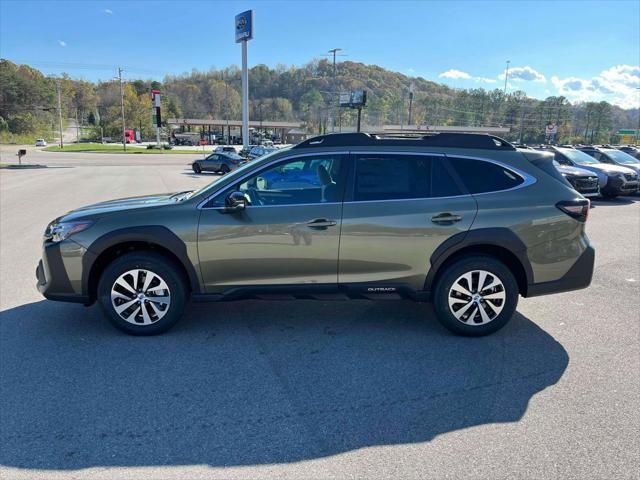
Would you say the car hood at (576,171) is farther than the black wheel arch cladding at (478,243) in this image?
Yes

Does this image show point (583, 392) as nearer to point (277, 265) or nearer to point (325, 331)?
point (325, 331)

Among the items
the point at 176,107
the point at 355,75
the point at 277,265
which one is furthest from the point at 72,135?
the point at 277,265

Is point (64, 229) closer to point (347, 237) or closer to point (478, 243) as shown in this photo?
point (347, 237)

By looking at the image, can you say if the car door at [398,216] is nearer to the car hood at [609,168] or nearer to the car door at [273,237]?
the car door at [273,237]

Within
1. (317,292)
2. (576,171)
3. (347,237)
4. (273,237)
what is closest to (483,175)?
(347,237)

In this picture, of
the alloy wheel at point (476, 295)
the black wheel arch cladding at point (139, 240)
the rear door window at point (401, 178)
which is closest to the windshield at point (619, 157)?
the alloy wheel at point (476, 295)

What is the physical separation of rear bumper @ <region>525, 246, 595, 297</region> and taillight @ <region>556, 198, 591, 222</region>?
353mm

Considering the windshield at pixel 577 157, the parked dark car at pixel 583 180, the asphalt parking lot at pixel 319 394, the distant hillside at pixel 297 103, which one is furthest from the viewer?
the distant hillside at pixel 297 103

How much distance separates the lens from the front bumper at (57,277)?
4234 millimetres

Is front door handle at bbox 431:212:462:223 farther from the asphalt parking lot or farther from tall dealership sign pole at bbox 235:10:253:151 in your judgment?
tall dealership sign pole at bbox 235:10:253:151

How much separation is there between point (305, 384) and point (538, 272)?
243 cm

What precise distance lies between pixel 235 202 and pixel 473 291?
234 cm

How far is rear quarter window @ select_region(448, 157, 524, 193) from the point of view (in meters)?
4.33

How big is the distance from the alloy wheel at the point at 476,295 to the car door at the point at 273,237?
3.76ft
